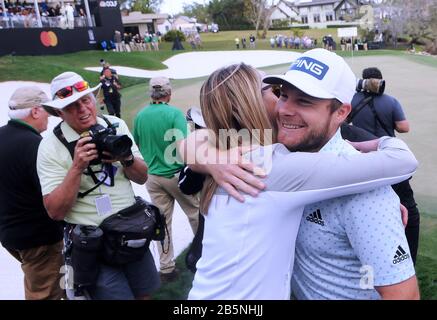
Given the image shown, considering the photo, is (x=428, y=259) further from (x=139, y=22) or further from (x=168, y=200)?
(x=139, y=22)

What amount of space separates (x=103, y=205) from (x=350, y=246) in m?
1.63

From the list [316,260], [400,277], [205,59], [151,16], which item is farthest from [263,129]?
[151,16]

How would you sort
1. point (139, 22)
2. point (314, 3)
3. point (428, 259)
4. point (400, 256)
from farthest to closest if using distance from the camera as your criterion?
1. point (314, 3)
2. point (139, 22)
3. point (428, 259)
4. point (400, 256)

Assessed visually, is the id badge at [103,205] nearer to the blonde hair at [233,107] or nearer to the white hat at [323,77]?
the blonde hair at [233,107]

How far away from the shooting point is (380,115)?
145 inches

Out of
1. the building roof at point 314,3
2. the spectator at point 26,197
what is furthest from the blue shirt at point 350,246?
the building roof at point 314,3

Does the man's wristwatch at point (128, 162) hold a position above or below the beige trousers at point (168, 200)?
above

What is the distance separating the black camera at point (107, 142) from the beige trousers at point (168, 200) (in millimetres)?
1625

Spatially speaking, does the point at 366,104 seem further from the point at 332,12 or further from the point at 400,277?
the point at 332,12

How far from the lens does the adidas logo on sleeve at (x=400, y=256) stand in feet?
4.15

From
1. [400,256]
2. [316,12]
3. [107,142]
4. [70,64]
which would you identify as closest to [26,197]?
[107,142]

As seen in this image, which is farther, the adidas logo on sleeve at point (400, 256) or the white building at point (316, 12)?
the white building at point (316, 12)

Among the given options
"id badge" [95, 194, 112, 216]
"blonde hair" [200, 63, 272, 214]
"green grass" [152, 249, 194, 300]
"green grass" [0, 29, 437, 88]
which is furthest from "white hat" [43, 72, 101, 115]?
"green grass" [0, 29, 437, 88]

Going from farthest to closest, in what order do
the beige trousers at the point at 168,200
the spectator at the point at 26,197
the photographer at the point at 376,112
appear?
the beige trousers at the point at 168,200, the photographer at the point at 376,112, the spectator at the point at 26,197
